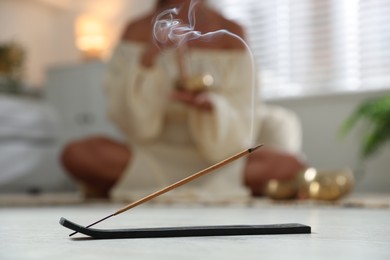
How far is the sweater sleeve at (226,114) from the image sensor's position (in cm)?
204

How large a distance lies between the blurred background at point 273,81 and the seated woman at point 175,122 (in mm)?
667

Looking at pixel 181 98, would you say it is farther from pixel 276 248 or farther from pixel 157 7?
pixel 276 248

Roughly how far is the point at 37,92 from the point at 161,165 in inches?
73.3

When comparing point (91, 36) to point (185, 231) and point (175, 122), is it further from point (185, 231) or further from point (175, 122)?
point (185, 231)

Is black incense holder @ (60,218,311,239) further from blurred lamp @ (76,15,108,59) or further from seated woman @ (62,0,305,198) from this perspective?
blurred lamp @ (76,15,108,59)

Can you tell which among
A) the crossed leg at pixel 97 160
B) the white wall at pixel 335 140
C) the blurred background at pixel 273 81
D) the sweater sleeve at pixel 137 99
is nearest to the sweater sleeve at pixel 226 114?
the sweater sleeve at pixel 137 99

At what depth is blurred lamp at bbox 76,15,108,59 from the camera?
3557 millimetres

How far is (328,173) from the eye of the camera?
6.22 feet

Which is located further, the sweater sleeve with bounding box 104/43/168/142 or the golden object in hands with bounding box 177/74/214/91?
the sweater sleeve with bounding box 104/43/168/142

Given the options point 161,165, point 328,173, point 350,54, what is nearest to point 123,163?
A: point 161,165

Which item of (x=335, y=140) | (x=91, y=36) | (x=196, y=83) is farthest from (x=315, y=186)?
(x=91, y=36)

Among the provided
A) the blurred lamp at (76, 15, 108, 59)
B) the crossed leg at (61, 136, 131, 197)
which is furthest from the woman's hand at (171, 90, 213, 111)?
the blurred lamp at (76, 15, 108, 59)

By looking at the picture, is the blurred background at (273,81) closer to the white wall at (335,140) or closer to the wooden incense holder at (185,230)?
the white wall at (335,140)

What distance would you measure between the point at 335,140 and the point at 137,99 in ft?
4.21
